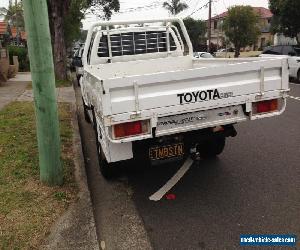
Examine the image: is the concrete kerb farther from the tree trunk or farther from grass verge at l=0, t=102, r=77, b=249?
the tree trunk

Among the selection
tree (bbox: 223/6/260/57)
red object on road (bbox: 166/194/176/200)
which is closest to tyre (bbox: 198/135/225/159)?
red object on road (bbox: 166/194/176/200)

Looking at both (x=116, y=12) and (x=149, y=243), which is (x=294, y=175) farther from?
(x=116, y=12)

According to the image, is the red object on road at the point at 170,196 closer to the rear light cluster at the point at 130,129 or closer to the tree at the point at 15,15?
the rear light cluster at the point at 130,129

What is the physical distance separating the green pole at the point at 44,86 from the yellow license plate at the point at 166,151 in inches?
47.5

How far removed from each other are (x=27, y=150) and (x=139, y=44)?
9.18 ft

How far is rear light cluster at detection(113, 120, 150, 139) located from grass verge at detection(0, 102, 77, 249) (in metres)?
1.10

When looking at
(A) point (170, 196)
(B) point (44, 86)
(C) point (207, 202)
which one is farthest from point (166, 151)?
(B) point (44, 86)

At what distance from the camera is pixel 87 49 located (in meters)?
7.04

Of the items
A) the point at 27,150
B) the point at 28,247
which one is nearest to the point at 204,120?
the point at 28,247

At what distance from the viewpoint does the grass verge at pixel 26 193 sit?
381 cm

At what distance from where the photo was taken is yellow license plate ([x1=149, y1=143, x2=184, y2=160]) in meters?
4.60

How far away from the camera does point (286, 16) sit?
2298 cm

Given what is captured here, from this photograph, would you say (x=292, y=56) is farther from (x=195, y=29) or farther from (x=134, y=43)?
(x=195, y=29)

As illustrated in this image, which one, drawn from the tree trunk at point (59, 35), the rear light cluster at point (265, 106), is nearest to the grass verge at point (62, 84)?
the tree trunk at point (59, 35)
